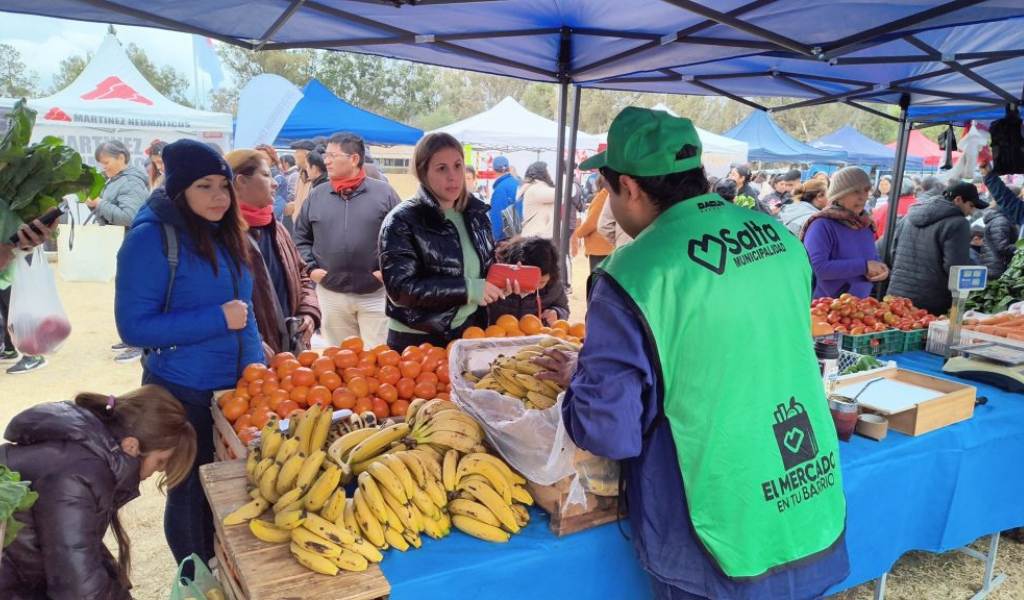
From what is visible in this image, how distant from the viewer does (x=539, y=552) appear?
1753mm

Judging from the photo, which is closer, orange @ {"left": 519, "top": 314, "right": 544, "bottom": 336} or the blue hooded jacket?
the blue hooded jacket

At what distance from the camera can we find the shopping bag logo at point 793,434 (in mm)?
1554

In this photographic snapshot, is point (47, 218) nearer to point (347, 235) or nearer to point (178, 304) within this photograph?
point (178, 304)

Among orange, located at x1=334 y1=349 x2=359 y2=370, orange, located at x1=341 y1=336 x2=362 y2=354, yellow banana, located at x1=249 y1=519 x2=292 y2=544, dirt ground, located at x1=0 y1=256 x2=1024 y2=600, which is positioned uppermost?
orange, located at x1=341 y1=336 x2=362 y2=354

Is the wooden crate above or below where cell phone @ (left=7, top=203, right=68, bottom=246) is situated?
below

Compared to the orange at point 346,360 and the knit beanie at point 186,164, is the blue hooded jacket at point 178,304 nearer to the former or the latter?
the knit beanie at point 186,164

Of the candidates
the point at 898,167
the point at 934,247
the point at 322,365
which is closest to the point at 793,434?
the point at 322,365

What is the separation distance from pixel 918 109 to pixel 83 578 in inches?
313

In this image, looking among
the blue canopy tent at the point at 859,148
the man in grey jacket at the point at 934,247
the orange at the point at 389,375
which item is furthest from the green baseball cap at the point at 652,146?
the blue canopy tent at the point at 859,148

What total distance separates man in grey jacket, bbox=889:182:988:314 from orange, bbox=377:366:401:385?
14.6 ft

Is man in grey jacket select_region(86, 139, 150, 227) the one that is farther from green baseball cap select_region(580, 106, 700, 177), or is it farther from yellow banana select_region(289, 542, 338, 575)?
green baseball cap select_region(580, 106, 700, 177)

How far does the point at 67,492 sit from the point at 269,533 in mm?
621

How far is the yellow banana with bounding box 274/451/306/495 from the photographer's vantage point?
1760 mm

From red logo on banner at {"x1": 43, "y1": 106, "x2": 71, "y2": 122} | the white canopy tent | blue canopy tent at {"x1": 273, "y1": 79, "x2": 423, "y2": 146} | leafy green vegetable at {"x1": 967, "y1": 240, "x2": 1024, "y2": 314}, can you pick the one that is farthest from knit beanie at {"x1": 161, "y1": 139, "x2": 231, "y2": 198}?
red logo on banner at {"x1": 43, "y1": 106, "x2": 71, "y2": 122}
